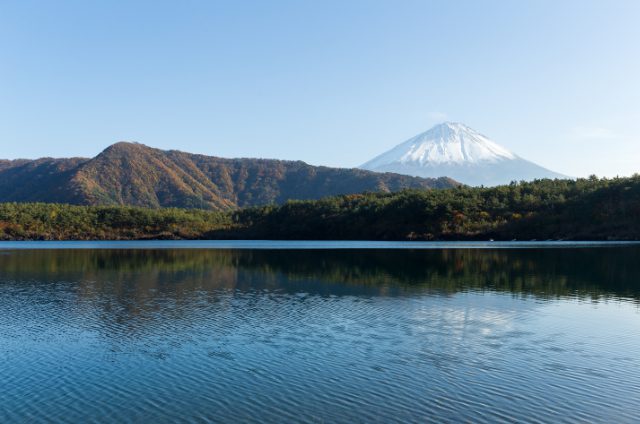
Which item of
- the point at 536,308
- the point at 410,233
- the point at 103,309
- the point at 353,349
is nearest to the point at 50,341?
the point at 103,309

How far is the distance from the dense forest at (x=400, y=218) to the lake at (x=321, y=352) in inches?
3518

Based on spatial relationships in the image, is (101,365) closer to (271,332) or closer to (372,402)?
(271,332)

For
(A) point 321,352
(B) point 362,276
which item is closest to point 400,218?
(B) point 362,276

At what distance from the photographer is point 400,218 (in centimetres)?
15238

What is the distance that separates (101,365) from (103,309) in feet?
44.0

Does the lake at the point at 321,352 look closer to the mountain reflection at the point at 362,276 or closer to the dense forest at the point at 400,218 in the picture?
the mountain reflection at the point at 362,276

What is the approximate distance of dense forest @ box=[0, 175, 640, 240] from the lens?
127938 mm

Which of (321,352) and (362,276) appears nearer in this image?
(321,352)

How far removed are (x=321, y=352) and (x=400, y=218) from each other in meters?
132

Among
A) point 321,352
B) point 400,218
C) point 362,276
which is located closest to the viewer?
point 321,352

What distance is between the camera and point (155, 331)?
26.3 meters

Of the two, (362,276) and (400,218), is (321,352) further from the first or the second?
(400,218)

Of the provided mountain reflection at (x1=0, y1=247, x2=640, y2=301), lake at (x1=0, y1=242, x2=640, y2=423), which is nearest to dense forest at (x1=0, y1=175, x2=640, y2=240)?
mountain reflection at (x1=0, y1=247, x2=640, y2=301)

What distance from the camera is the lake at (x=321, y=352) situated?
1560cm
